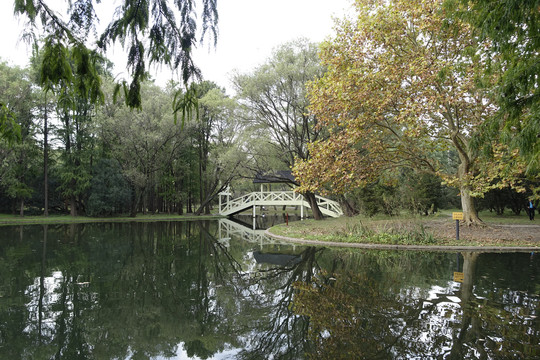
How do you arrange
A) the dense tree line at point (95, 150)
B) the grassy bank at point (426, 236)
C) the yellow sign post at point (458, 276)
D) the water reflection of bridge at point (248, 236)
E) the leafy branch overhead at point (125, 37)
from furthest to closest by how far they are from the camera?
the dense tree line at point (95, 150)
the water reflection of bridge at point (248, 236)
the grassy bank at point (426, 236)
the yellow sign post at point (458, 276)
the leafy branch overhead at point (125, 37)

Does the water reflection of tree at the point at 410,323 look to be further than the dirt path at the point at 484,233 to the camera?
No

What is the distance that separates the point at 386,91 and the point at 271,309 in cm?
1034

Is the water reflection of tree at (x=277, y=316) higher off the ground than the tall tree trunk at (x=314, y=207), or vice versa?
the tall tree trunk at (x=314, y=207)

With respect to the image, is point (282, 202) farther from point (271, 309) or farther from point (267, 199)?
point (271, 309)

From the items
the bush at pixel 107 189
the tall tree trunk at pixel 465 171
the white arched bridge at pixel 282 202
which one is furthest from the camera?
the bush at pixel 107 189

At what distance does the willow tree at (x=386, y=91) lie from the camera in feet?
41.1

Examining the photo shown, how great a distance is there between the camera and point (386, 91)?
42.9 ft

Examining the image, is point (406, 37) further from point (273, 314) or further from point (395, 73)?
point (273, 314)

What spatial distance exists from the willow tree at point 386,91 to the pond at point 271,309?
5.15 meters

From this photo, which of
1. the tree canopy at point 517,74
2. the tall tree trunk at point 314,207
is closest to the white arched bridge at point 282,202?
the tall tree trunk at point 314,207

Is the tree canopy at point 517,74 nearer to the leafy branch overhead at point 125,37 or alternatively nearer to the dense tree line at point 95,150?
the leafy branch overhead at point 125,37

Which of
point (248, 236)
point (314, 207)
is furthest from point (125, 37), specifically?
point (314, 207)

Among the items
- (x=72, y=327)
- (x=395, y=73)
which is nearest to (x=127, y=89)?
(x=72, y=327)

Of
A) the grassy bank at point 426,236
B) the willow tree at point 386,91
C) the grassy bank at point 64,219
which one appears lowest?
the grassy bank at point 426,236
